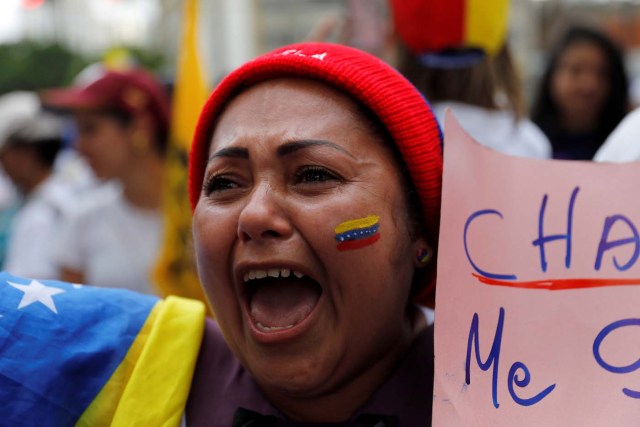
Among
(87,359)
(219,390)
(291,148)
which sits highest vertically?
(291,148)

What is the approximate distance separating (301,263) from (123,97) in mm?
2758

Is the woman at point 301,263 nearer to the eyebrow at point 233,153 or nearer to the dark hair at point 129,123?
the eyebrow at point 233,153

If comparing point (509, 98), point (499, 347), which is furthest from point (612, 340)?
point (509, 98)

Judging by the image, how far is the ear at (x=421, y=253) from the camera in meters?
1.47

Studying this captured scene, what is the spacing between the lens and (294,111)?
1404mm

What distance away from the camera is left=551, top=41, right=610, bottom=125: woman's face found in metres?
3.85

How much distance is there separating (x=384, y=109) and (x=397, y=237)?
8.4 inches

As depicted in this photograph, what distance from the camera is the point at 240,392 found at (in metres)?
1.47

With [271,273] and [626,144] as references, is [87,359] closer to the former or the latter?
[271,273]

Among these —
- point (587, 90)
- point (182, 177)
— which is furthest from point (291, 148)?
point (587, 90)

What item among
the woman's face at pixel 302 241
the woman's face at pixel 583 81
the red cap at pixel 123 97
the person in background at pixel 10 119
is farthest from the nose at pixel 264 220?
the person in background at pixel 10 119

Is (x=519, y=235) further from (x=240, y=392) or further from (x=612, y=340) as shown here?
(x=240, y=392)

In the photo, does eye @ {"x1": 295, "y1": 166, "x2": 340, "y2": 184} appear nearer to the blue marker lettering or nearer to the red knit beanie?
the red knit beanie

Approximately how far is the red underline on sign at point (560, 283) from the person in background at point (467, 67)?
4.13 feet
